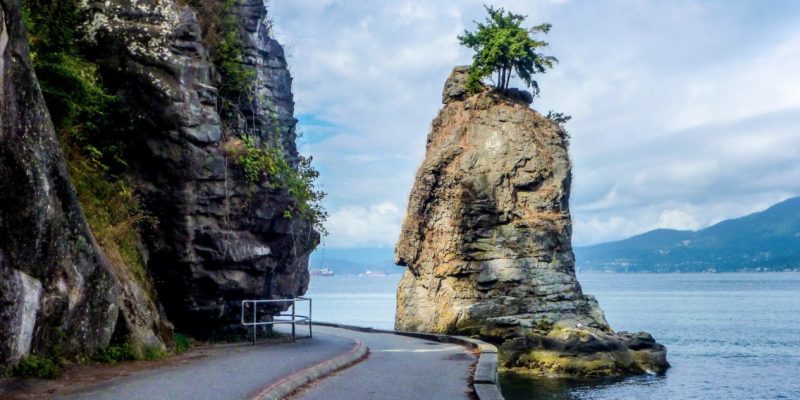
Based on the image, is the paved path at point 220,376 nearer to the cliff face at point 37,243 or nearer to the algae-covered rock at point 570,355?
the cliff face at point 37,243

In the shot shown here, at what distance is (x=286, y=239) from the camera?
72.5 ft

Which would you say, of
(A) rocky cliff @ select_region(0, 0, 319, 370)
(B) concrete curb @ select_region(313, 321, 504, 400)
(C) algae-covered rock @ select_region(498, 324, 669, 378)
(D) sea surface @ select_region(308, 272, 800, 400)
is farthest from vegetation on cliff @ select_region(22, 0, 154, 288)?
(C) algae-covered rock @ select_region(498, 324, 669, 378)

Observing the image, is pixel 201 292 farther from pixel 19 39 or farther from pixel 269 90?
pixel 269 90

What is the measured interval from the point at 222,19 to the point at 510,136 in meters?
22.3

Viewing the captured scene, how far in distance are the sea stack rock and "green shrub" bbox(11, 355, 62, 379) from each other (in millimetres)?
23686

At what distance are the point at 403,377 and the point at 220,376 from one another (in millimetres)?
3417

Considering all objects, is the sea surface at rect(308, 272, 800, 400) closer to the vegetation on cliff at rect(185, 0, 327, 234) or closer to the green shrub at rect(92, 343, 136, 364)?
the vegetation on cliff at rect(185, 0, 327, 234)

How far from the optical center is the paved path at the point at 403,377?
12078 millimetres

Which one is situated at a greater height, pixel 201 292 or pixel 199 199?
pixel 199 199

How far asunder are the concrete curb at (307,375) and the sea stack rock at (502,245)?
16.7 metres

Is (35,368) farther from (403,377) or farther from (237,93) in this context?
(237,93)

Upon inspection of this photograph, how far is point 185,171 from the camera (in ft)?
61.4

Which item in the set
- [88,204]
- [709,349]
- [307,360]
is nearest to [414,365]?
[307,360]

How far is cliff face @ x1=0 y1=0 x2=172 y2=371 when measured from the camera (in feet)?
36.7
